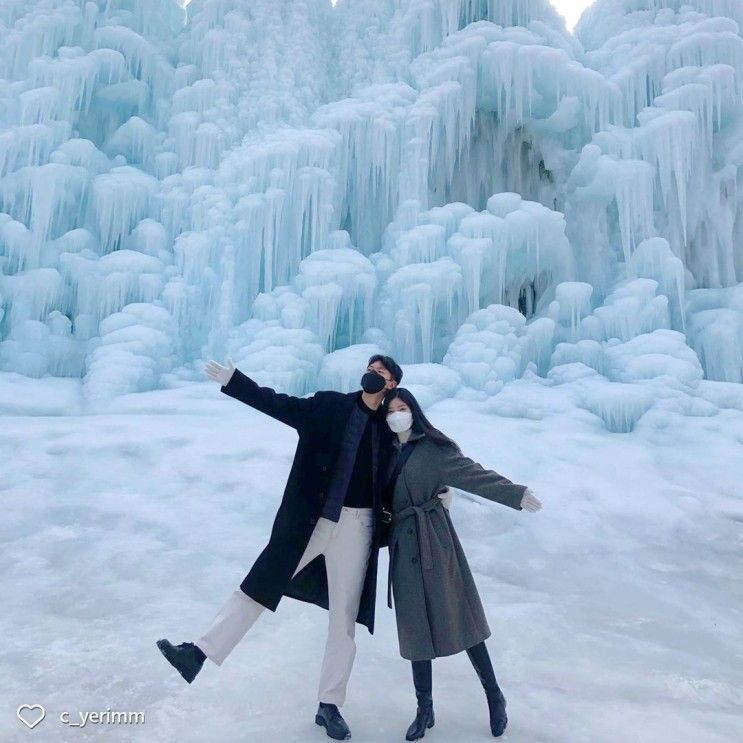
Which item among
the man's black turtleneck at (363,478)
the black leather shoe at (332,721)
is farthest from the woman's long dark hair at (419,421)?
the black leather shoe at (332,721)

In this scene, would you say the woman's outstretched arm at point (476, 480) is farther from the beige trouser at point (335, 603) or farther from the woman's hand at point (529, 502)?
the beige trouser at point (335, 603)

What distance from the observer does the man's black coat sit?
7.56 feet

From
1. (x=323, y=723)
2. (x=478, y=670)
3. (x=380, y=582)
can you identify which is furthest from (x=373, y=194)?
(x=323, y=723)

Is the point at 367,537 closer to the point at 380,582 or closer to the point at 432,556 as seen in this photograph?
the point at 432,556

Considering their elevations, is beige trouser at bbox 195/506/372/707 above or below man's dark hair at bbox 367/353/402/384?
below

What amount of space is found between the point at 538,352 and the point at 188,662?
7970mm

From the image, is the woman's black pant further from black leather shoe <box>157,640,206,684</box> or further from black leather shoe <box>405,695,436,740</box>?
black leather shoe <box>157,640,206,684</box>

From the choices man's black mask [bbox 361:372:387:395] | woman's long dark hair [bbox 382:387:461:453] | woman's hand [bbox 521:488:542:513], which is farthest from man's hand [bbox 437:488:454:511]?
man's black mask [bbox 361:372:387:395]

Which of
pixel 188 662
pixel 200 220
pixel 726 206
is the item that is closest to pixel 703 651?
pixel 188 662

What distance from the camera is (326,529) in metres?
2.35

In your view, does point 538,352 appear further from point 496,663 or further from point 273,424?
point 496,663

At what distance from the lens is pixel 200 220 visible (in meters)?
9.91

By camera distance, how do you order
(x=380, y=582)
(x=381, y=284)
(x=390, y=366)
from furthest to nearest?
1. (x=381, y=284)
2. (x=380, y=582)
3. (x=390, y=366)

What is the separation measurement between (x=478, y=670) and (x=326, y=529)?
0.75 metres
